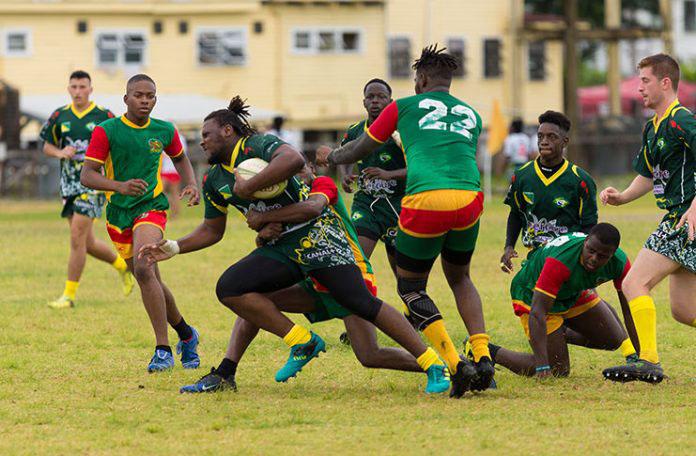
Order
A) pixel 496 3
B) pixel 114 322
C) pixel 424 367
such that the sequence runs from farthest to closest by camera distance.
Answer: pixel 496 3 → pixel 114 322 → pixel 424 367

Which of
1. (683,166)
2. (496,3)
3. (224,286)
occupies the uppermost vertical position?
(496,3)

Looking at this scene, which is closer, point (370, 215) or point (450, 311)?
point (370, 215)

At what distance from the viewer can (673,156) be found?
8883mm

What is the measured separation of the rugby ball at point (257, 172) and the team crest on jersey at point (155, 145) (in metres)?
2.00

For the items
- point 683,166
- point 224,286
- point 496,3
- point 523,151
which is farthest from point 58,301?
point 496,3

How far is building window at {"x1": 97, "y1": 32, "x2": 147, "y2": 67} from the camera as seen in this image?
151 feet

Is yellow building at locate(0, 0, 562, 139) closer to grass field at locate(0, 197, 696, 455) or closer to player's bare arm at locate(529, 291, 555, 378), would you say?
grass field at locate(0, 197, 696, 455)

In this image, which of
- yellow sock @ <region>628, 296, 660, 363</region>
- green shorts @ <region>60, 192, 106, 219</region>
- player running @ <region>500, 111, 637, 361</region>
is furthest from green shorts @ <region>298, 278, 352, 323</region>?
green shorts @ <region>60, 192, 106, 219</region>

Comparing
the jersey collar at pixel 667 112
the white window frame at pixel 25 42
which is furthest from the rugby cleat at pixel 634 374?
the white window frame at pixel 25 42

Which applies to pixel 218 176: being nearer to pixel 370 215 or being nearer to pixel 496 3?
pixel 370 215

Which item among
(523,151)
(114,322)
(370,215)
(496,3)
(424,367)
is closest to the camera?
(424,367)

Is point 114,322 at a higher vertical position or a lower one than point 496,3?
lower

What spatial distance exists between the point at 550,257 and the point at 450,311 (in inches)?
170

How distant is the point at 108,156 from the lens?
10219mm
